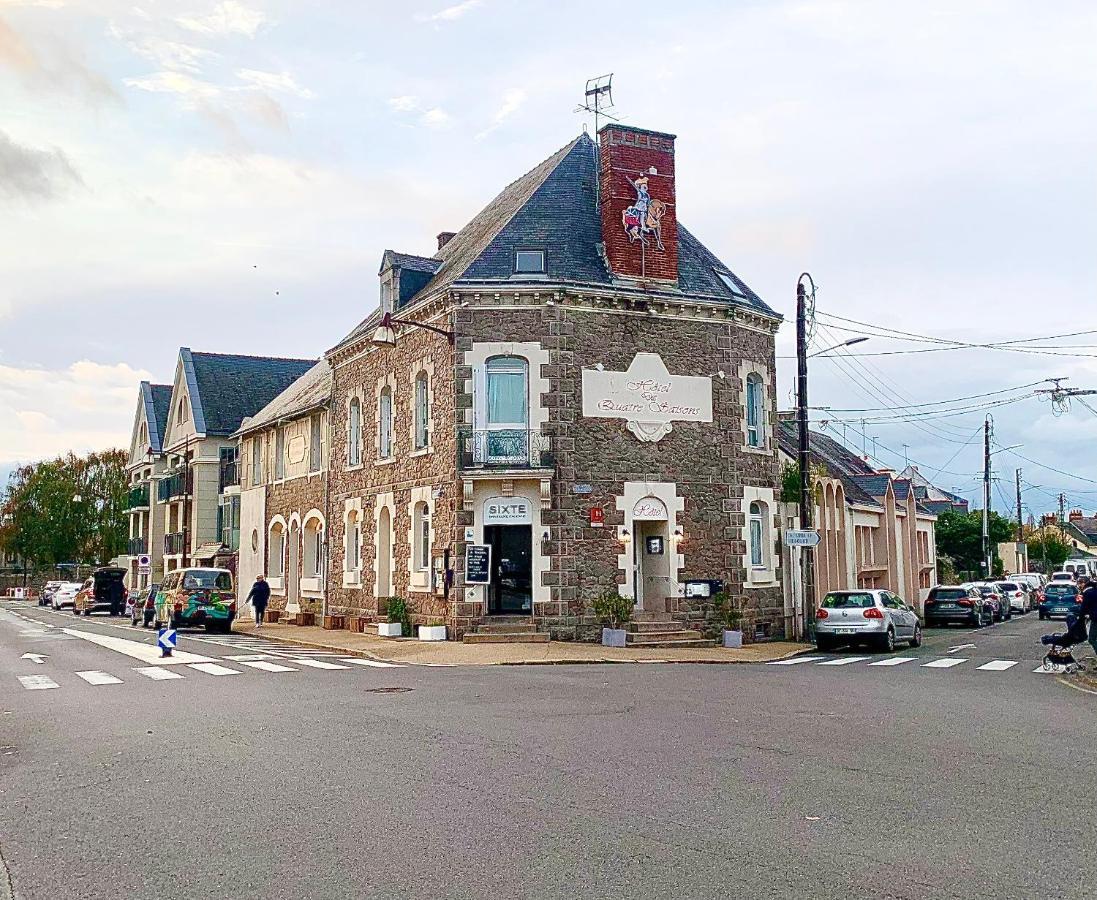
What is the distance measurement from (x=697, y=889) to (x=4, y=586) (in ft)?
340

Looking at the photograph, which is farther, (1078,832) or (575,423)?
(575,423)

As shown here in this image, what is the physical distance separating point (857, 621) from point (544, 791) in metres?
17.8

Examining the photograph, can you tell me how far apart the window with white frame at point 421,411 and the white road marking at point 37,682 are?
10.8 meters

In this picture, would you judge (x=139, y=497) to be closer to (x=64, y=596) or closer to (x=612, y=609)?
(x=64, y=596)

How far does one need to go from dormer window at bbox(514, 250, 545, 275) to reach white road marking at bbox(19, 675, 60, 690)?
13.1 metres

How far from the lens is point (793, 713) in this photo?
1238cm

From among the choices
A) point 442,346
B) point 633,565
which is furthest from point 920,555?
point 442,346

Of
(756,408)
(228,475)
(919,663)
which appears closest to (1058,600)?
(756,408)

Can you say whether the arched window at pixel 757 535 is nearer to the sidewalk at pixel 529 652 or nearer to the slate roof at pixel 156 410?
the sidewalk at pixel 529 652

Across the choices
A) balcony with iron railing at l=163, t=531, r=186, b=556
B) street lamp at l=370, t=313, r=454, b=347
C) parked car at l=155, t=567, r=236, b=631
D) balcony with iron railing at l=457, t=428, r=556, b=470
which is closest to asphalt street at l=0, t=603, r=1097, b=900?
balcony with iron railing at l=457, t=428, r=556, b=470

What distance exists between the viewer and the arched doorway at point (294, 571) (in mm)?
34625

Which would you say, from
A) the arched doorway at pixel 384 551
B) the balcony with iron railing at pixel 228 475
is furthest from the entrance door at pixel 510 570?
the balcony with iron railing at pixel 228 475

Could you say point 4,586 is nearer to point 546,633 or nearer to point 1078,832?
point 546,633

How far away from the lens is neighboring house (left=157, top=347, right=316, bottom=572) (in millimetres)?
47469
